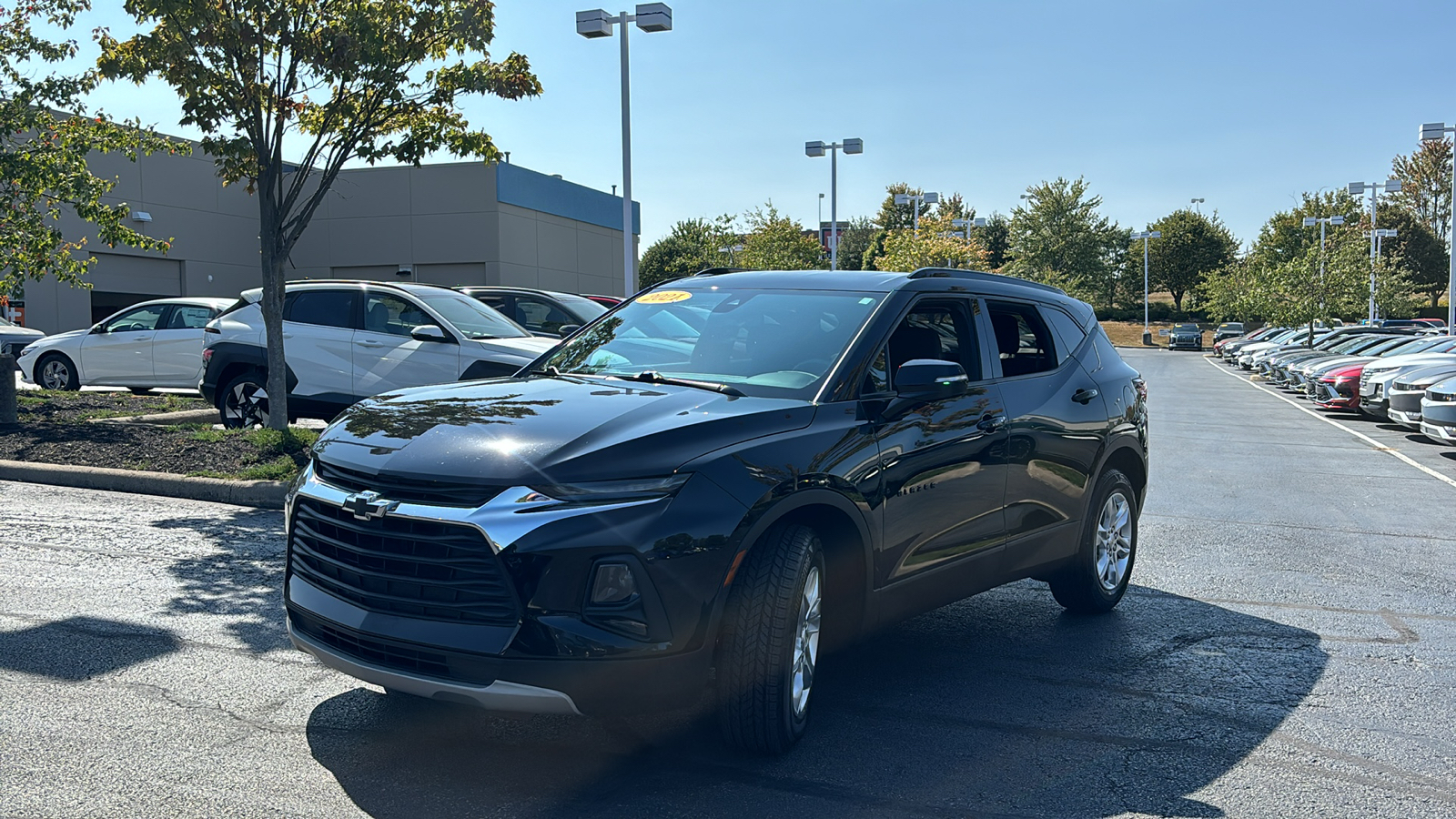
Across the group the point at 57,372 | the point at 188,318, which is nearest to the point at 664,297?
the point at 188,318

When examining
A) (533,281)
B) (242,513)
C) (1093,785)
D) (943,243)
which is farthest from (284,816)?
(943,243)

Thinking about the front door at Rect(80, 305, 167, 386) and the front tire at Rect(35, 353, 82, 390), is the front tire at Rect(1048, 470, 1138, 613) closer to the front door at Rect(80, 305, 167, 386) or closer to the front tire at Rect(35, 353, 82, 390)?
the front door at Rect(80, 305, 167, 386)

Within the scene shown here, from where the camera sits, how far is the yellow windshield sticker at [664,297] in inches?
221

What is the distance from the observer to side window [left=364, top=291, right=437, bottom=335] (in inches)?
485

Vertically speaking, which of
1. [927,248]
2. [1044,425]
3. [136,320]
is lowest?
[1044,425]

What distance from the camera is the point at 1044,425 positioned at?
582 centimetres

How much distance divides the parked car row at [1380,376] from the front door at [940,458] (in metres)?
13.1

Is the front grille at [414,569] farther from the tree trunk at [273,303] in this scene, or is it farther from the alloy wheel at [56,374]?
the alloy wheel at [56,374]

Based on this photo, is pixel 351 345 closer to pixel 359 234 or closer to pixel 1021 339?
pixel 1021 339

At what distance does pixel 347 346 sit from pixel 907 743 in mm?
9237

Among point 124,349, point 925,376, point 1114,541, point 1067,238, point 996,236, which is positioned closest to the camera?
point 925,376

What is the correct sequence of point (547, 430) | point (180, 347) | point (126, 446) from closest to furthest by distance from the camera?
point (547, 430), point (126, 446), point (180, 347)

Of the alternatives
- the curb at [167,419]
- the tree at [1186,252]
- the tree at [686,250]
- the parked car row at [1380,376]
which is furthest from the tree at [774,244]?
the tree at [1186,252]

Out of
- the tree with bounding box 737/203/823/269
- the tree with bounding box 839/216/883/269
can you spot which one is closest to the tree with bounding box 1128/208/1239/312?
the tree with bounding box 839/216/883/269
